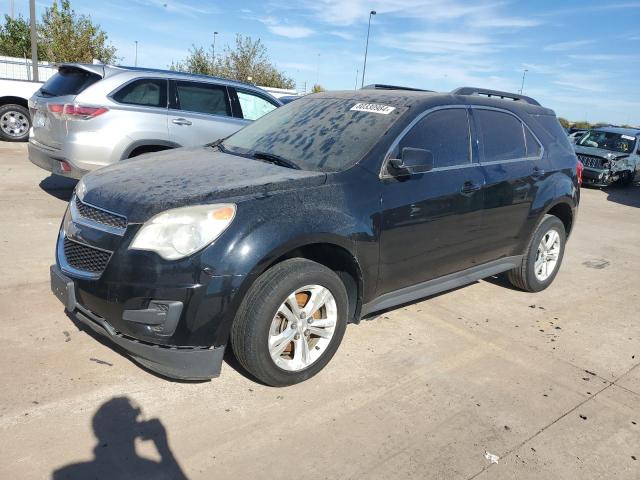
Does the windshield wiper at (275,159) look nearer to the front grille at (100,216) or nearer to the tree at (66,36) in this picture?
the front grille at (100,216)

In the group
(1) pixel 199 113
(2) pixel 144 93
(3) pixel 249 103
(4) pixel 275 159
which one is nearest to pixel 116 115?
(2) pixel 144 93

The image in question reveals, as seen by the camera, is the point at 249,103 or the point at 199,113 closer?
the point at 199,113

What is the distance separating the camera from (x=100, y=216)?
3021 mm

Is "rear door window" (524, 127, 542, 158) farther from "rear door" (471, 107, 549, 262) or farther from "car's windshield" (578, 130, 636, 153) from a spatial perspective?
"car's windshield" (578, 130, 636, 153)

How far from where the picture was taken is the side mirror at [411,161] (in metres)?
3.47

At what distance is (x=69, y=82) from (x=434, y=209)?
5043 millimetres

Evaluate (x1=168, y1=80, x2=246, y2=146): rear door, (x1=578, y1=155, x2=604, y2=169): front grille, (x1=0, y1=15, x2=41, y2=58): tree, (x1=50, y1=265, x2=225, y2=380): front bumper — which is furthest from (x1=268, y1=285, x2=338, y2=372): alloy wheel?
(x1=0, y1=15, x2=41, y2=58): tree

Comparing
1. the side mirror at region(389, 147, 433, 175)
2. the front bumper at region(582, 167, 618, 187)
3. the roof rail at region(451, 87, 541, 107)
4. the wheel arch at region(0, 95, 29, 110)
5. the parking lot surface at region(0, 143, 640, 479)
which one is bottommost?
the parking lot surface at region(0, 143, 640, 479)

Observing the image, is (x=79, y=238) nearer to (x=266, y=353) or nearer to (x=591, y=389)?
(x=266, y=353)

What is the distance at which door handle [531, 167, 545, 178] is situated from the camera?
4.73 meters

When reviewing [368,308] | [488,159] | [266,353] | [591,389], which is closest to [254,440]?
[266,353]

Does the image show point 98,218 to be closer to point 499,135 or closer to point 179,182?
point 179,182

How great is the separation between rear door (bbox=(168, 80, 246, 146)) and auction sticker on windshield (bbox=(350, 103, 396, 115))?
332 centimetres

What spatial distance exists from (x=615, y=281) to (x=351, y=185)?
13.5ft
